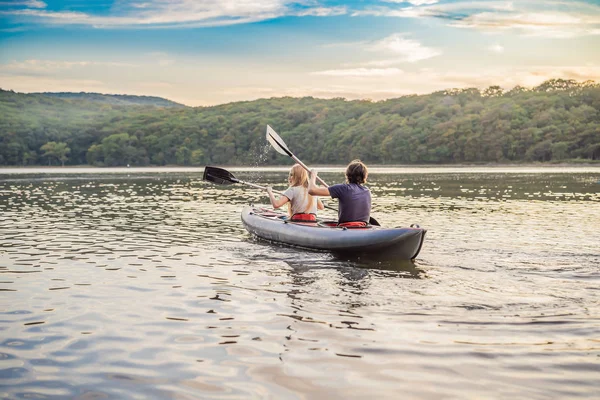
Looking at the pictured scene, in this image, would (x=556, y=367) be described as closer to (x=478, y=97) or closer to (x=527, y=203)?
(x=527, y=203)

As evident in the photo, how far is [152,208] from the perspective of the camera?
84.3ft

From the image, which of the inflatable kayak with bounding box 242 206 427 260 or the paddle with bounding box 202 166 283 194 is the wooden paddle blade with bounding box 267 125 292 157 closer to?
the paddle with bounding box 202 166 283 194

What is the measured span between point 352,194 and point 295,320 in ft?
15.6

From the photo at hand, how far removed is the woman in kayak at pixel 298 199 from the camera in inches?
532

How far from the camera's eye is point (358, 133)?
14125cm

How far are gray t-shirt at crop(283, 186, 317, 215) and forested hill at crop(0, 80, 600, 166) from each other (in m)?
105

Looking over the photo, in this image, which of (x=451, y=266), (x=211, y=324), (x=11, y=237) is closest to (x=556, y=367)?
(x=211, y=324)

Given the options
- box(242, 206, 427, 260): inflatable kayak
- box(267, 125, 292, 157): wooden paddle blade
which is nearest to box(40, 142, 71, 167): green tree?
box(267, 125, 292, 157): wooden paddle blade

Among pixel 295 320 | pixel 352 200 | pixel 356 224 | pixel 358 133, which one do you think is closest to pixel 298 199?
pixel 356 224

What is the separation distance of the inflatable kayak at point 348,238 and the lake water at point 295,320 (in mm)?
303

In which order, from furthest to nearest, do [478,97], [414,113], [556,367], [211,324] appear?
[478,97] → [414,113] → [211,324] → [556,367]

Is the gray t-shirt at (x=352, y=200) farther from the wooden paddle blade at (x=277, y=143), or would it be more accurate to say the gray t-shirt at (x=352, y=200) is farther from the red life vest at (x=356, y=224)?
the wooden paddle blade at (x=277, y=143)

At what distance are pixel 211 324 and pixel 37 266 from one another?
5534 millimetres

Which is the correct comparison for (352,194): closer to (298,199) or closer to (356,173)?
(356,173)
